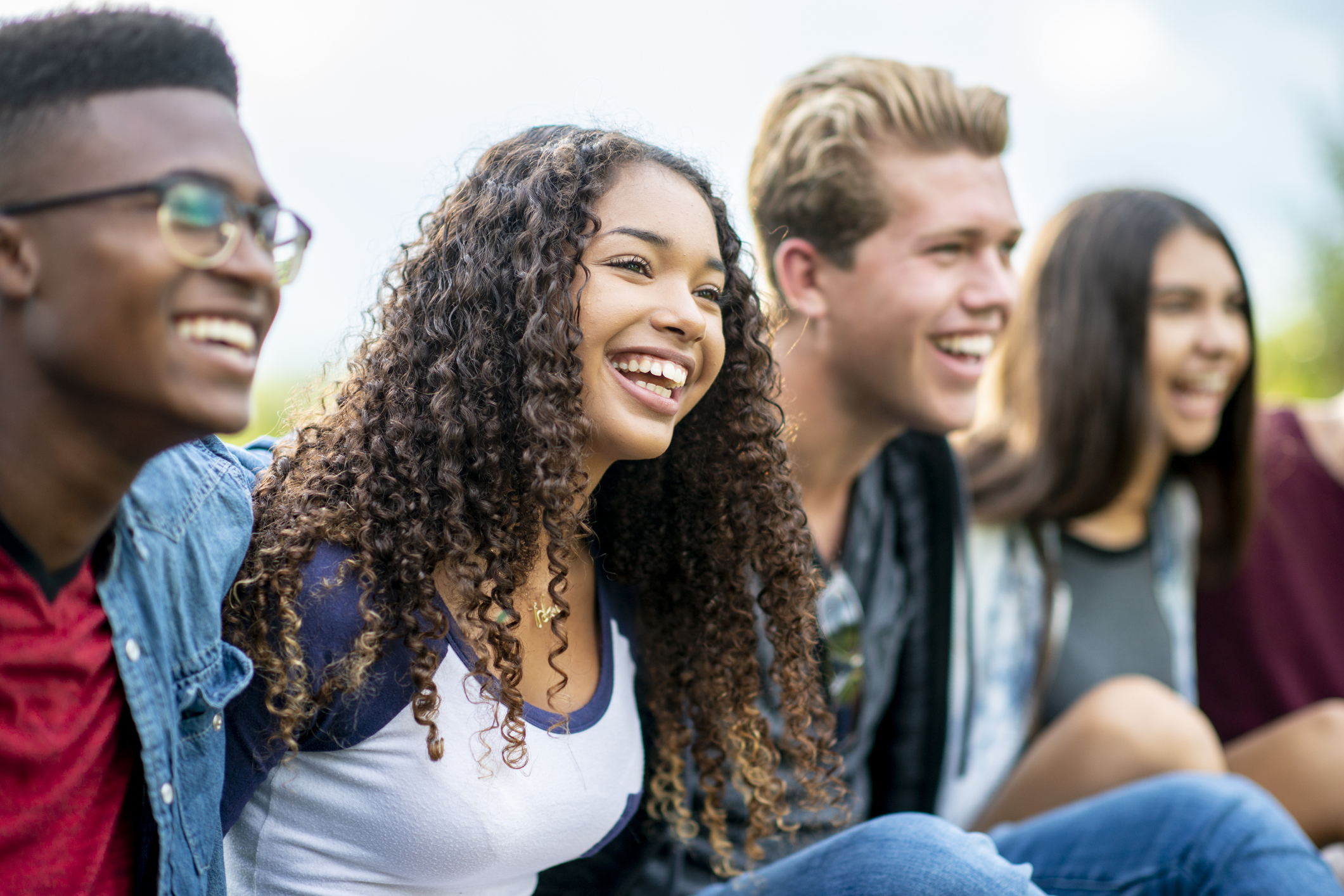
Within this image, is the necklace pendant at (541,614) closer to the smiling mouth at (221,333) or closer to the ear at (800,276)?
the smiling mouth at (221,333)

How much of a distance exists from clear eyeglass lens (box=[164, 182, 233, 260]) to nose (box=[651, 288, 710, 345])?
676mm

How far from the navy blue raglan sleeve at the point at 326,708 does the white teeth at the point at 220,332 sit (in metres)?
0.44

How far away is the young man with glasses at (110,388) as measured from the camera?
117 centimetres

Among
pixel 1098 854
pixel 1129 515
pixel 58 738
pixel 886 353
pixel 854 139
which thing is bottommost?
pixel 1098 854

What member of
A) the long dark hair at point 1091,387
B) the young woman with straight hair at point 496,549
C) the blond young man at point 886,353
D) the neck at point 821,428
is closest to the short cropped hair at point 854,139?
the blond young man at point 886,353

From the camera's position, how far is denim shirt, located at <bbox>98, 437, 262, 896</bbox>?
142cm

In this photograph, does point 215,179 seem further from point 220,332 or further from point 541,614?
point 541,614

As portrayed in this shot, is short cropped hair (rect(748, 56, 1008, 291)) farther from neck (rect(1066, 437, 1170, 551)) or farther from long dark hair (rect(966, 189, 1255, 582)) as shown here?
neck (rect(1066, 437, 1170, 551))

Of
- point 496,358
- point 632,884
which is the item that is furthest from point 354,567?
point 632,884

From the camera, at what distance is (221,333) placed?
1240mm

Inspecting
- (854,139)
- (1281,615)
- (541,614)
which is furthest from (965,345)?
(1281,615)

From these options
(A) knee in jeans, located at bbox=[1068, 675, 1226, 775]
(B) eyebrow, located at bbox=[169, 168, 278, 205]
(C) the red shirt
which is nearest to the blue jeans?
(A) knee in jeans, located at bbox=[1068, 675, 1226, 775]

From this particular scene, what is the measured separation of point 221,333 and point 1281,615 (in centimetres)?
327

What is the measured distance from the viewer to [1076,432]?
322 cm
